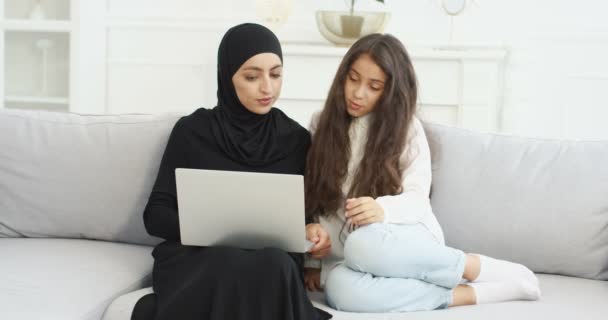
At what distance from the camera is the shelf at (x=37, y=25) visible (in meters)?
3.88

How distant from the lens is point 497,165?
82.1 inches

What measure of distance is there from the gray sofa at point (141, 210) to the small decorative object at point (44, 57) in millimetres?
1785

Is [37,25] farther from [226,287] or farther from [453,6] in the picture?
[226,287]

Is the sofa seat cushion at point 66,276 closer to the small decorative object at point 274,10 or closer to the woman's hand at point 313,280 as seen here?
the woman's hand at point 313,280

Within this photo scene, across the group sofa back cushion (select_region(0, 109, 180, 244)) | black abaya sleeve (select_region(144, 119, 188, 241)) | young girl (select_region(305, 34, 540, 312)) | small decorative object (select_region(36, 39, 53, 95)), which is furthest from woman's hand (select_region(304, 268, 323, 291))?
small decorative object (select_region(36, 39, 53, 95))

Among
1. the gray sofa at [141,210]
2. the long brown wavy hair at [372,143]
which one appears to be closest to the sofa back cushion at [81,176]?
the gray sofa at [141,210]

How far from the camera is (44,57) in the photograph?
397 centimetres

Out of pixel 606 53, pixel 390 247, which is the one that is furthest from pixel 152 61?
pixel 390 247

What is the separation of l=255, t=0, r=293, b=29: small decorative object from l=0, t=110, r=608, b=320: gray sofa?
1.53 m

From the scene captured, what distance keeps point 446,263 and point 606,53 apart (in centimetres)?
227

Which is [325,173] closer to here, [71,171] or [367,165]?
[367,165]

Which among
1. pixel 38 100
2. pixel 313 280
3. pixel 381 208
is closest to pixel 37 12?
pixel 38 100

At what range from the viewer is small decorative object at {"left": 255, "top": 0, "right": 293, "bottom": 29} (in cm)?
364

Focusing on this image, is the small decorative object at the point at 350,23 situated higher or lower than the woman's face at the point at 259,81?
higher
